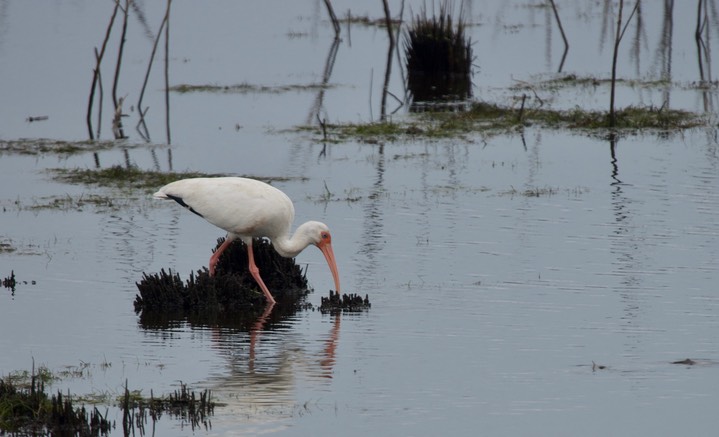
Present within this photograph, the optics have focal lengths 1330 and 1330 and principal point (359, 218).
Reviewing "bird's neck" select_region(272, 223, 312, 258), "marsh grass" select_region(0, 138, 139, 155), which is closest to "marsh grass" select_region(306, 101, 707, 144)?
"marsh grass" select_region(0, 138, 139, 155)

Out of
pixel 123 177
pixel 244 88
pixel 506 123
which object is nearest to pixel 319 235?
pixel 123 177

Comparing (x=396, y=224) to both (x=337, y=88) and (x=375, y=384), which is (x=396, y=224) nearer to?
(x=375, y=384)

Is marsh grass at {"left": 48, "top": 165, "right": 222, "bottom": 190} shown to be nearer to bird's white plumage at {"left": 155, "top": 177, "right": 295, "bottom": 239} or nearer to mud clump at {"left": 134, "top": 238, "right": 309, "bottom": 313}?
mud clump at {"left": 134, "top": 238, "right": 309, "bottom": 313}

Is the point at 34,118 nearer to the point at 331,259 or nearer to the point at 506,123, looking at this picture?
the point at 506,123

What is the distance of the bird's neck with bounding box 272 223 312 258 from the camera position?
36.6 feet

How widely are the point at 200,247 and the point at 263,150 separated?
6233 millimetres

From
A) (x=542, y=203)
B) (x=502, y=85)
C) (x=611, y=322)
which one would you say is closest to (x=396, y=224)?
(x=542, y=203)

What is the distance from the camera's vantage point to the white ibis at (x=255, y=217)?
36.3 ft

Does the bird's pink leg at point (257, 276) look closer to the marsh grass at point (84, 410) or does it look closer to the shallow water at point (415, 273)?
the shallow water at point (415, 273)

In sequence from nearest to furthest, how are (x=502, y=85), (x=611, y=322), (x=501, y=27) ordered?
1. (x=611, y=322)
2. (x=502, y=85)
3. (x=501, y=27)

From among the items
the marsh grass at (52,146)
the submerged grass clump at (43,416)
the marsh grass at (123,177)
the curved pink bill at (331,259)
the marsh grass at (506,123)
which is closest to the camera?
the submerged grass clump at (43,416)

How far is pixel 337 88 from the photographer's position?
1016 inches

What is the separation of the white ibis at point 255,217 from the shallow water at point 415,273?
475 millimetres

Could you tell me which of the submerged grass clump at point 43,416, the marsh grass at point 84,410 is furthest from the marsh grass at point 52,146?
the submerged grass clump at point 43,416
